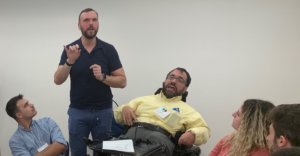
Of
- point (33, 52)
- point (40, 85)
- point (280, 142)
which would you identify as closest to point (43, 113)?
point (40, 85)

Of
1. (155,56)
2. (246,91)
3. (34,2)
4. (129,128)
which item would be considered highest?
(34,2)

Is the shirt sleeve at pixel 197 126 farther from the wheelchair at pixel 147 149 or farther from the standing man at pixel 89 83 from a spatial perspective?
the standing man at pixel 89 83

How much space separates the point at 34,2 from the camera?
3951mm

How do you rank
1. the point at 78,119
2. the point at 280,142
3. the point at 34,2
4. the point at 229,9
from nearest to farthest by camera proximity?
the point at 280,142 → the point at 78,119 → the point at 229,9 → the point at 34,2

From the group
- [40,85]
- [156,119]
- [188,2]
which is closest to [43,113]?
[40,85]

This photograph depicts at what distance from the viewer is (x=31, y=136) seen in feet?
9.35

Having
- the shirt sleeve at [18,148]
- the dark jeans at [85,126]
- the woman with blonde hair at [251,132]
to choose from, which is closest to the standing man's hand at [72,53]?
the dark jeans at [85,126]

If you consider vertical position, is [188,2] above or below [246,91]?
above

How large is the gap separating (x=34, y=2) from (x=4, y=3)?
363 millimetres

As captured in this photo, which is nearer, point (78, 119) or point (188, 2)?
point (78, 119)

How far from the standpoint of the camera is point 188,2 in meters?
3.66

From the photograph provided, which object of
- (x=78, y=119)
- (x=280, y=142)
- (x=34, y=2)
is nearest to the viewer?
(x=280, y=142)

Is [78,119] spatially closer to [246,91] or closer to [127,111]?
[127,111]

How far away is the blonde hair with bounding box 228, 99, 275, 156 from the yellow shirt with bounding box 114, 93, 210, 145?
0.70m
